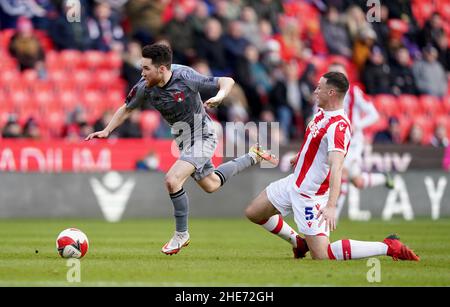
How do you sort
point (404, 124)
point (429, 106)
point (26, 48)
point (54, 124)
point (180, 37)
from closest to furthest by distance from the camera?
point (54, 124) → point (26, 48) → point (180, 37) → point (404, 124) → point (429, 106)

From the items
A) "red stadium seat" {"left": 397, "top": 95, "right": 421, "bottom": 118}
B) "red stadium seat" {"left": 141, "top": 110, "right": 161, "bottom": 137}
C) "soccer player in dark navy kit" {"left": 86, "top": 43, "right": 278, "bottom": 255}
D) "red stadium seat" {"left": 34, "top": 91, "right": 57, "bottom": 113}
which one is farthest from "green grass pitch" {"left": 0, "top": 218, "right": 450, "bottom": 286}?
"red stadium seat" {"left": 397, "top": 95, "right": 421, "bottom": 118}

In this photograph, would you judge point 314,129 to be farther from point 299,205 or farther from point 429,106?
point 429,106

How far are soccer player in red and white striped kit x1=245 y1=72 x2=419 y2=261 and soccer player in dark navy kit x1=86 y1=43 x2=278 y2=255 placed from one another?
3.26 feet

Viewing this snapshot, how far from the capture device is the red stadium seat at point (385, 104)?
2286 centimetres

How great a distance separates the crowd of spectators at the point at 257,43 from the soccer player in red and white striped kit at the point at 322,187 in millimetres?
9380

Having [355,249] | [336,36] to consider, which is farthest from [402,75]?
[355,249]

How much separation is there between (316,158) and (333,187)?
0.91m

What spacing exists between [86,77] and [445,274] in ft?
40.9

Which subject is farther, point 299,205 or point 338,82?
point 299,205

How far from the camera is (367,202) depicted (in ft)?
65.1

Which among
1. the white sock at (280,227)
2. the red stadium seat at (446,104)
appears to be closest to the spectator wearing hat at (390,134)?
the red stadium seat at (446,104)

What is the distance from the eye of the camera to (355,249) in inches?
392

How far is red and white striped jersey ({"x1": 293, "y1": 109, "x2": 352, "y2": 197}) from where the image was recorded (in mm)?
10086

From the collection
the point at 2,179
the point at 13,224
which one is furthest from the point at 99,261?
the point at 2,179
